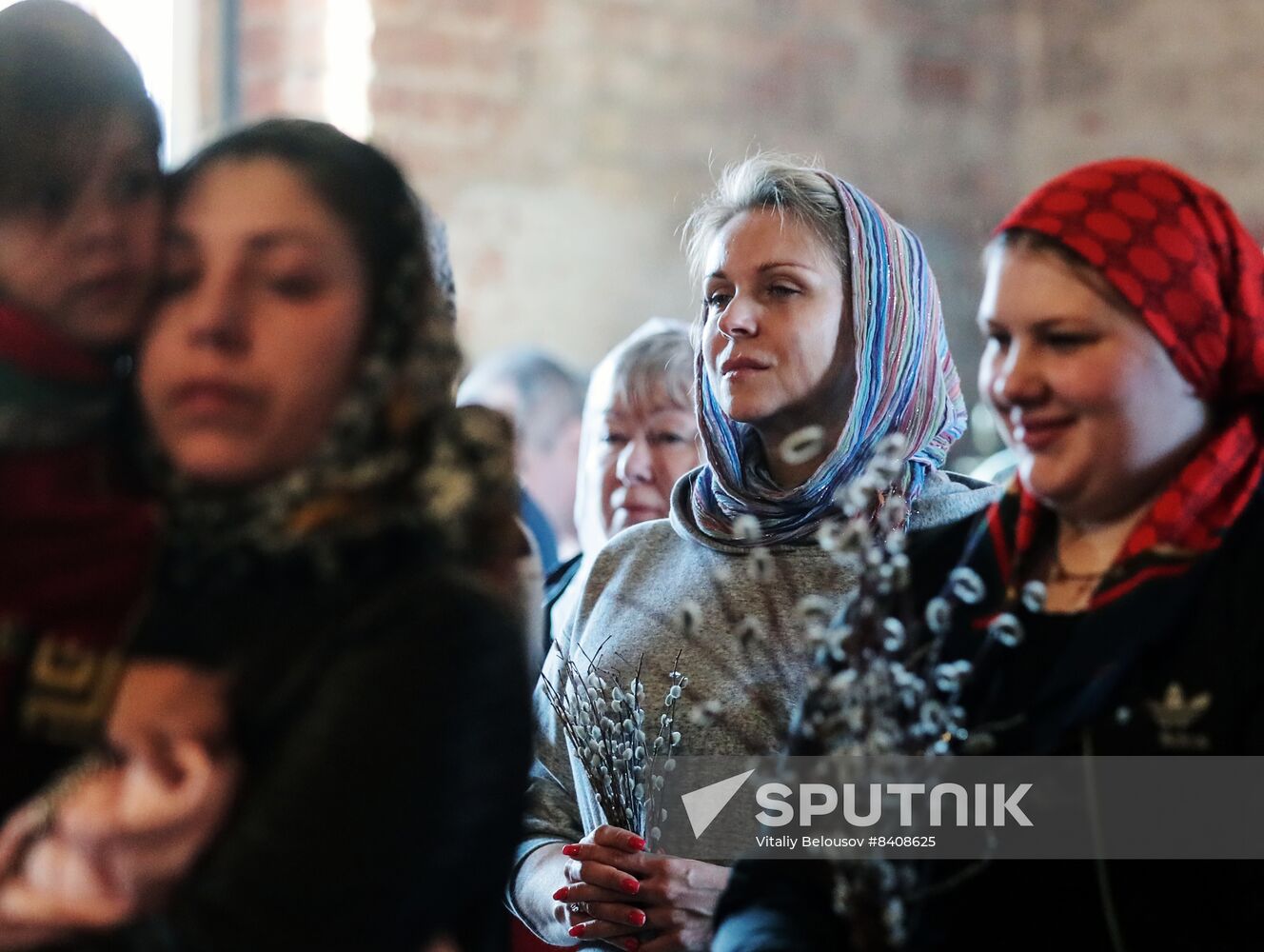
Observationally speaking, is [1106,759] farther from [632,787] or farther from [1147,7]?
[1147,7]

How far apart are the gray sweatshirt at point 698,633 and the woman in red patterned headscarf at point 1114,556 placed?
44 centimetres

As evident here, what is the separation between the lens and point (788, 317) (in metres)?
2.00

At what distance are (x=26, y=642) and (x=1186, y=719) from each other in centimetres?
91

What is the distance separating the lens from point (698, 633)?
194 cm

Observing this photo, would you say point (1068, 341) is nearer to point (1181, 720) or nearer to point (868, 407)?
point (1181, 720)

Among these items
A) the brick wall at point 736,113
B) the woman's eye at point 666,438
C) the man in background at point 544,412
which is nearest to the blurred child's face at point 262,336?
the woman's eye at point 666,438

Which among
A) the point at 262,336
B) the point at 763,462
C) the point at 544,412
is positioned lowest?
the point at 262,336

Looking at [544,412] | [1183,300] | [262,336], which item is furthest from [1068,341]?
[544,412]

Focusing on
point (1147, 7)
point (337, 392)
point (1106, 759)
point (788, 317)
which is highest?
point (1147, 7)

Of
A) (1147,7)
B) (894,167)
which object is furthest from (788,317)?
(1147,7)

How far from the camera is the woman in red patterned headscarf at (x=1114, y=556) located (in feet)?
4.17

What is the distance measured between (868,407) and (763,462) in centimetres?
17

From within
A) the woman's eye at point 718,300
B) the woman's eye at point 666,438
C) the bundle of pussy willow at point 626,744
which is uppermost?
the woman's eye at point 666,438

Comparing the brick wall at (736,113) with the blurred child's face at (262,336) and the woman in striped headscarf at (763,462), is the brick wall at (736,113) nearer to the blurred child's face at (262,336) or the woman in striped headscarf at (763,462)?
the woman in striped headscarf at (763,462)
